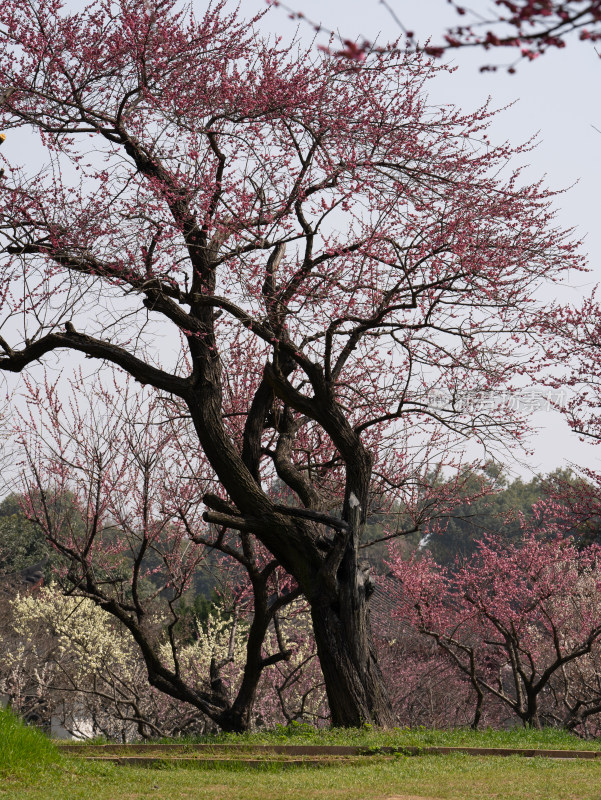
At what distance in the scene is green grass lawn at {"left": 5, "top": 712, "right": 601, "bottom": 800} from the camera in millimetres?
5430

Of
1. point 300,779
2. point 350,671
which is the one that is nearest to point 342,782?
point 300,779

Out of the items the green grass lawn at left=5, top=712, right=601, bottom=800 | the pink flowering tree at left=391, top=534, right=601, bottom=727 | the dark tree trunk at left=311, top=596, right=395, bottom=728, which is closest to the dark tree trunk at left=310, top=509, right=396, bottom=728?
the dark tree trunk at left=311, top=596, right=395, bottom=728

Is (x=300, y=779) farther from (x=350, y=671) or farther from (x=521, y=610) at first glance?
(x=521, y=610)

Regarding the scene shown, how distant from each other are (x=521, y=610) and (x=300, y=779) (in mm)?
7653

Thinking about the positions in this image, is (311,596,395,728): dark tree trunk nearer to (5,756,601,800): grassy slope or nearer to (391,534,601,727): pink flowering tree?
(5,756,601,800): grassy slope

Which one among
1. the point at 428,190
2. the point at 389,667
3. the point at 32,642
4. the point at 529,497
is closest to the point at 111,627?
the point at 32,642

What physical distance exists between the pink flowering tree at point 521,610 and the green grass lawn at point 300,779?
172 inches

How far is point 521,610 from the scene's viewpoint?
12.9m

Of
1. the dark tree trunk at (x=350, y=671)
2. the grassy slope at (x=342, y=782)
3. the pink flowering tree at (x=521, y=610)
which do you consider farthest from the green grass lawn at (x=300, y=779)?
the pink flowering tree at (x=521, y=610)

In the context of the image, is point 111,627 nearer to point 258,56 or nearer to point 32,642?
point 32,642

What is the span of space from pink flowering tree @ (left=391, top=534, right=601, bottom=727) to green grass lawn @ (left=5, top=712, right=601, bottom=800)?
436 centimetres

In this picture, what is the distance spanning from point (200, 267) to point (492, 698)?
563 inches

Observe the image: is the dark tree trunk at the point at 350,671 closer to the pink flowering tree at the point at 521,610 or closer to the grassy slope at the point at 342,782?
the grassy slope at the point at 342,782

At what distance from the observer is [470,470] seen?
1252 cm
